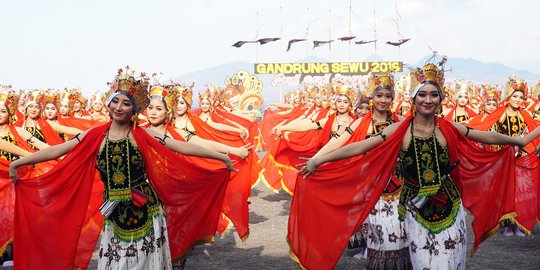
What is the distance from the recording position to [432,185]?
459 centimetres

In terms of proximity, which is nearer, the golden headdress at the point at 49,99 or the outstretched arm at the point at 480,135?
the outstretched arm at the point at 480,135

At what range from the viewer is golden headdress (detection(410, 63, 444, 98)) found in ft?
15.4

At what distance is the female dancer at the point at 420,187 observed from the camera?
4586 millimetres

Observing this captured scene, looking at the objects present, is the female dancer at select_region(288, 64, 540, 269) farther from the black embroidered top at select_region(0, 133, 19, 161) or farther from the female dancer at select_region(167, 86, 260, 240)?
the black embroidered top at select_region(0, 133, 19, 161)

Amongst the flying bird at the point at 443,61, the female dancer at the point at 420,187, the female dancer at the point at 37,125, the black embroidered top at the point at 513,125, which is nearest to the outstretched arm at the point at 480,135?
the female dancer at the point at 420,187

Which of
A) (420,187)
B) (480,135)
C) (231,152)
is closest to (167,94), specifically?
(231,152)

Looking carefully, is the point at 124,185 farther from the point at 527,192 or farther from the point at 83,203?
the point at 527,192

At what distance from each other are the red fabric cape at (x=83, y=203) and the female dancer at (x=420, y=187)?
3.22 feet

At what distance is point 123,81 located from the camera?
15.4 ft

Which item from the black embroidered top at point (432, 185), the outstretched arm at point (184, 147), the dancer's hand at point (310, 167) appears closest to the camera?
the black embroidered top at point (432, 185)

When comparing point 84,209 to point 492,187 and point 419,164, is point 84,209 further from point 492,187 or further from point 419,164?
point 492,187

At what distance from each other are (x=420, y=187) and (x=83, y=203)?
283 centimetres

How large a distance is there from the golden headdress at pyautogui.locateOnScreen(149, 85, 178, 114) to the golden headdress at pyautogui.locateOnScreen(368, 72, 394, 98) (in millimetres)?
2268

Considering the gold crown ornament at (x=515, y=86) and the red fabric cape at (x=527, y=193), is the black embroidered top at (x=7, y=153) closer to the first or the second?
the red fabric cape at (x=527, y=193)
